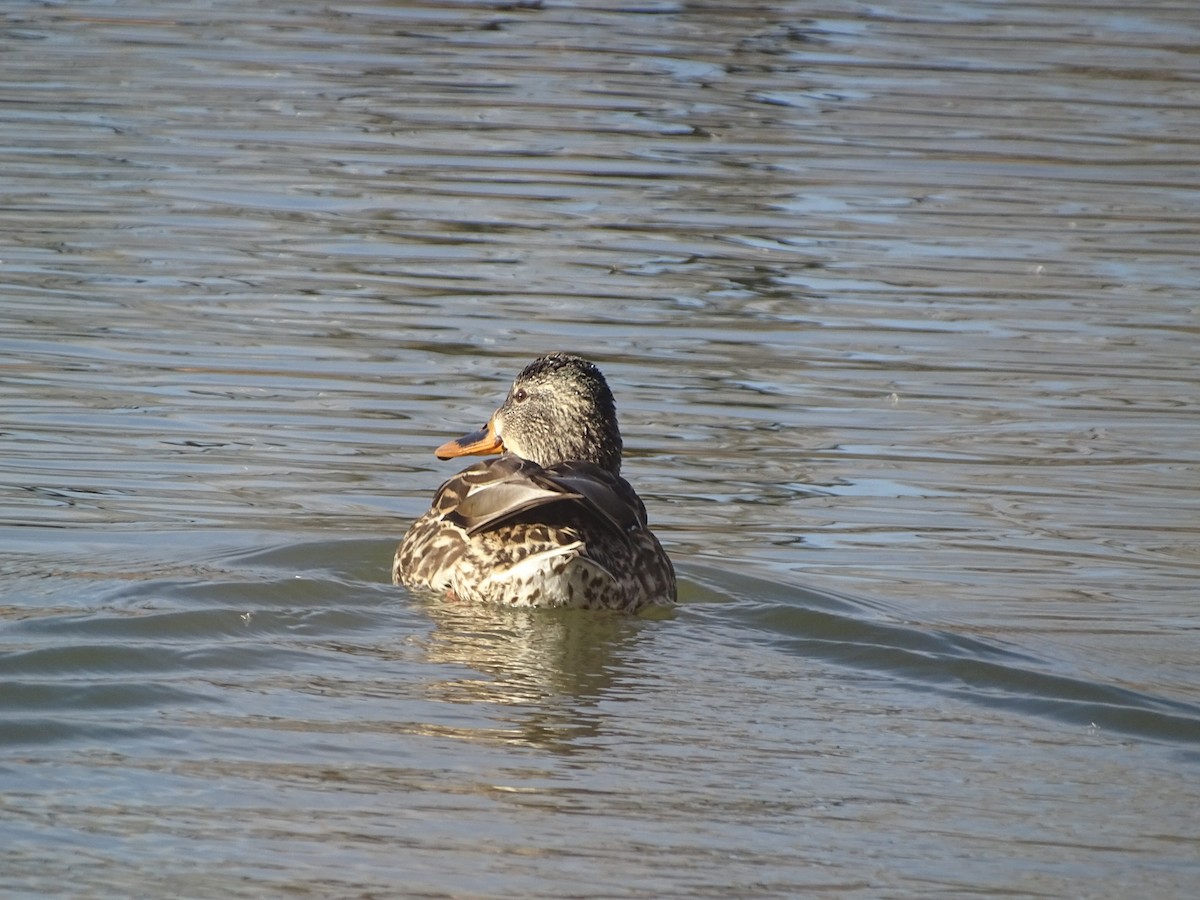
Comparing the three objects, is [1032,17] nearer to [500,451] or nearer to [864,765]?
[500,451]

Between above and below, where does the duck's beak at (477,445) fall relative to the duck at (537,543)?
above

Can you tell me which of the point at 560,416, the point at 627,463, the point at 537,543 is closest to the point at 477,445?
the point at 560,416

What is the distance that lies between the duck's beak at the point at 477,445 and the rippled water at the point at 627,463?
1.33 feet

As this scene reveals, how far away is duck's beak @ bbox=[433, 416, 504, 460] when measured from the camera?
930cm

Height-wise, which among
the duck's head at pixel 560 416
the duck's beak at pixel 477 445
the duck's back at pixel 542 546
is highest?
the duck's head at pixel 560 416

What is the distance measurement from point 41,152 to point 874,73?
8.66 m

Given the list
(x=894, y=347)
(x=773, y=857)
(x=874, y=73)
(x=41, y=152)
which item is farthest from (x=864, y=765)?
(x=874, y=73)

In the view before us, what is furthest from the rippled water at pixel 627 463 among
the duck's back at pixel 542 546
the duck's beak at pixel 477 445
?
the duck's beak at pixel 477 445

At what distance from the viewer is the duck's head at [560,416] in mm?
9016

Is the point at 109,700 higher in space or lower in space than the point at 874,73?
lower

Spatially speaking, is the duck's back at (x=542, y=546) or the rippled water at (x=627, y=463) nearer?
the rippled water at (x=627, y=463)

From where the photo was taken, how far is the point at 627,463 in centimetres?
1055

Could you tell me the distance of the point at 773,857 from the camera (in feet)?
17.5

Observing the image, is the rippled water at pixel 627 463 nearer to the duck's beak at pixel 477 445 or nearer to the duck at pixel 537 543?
the duck at pixel 537 543
